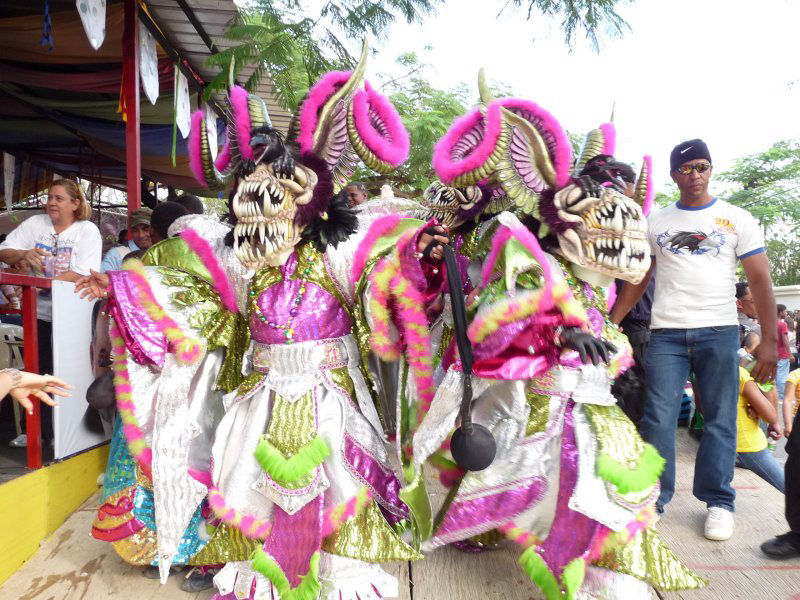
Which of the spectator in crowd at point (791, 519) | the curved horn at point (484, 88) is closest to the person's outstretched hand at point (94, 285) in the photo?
the curved horn at point (484, 88)

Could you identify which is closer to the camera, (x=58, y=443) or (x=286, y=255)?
(x=286, y=255)

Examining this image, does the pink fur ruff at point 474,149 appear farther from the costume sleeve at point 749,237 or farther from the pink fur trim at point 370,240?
the costume sleeve at point 749,237

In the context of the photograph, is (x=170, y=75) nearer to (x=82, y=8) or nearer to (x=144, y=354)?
(x=82, y=8)

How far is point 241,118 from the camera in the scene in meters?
2.17

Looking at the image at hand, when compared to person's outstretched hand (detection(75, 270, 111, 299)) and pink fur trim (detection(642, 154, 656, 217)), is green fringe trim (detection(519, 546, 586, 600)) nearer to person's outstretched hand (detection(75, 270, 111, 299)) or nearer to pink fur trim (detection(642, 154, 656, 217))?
pink fur trim (detection(642, 154, 656, 217))

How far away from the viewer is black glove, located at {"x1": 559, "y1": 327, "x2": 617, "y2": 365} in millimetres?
1741

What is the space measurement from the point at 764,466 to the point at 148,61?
16.5ft

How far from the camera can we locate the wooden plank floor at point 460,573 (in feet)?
7.16

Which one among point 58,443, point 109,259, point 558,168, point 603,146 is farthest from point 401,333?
point 109,259

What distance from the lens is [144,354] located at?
2172mm

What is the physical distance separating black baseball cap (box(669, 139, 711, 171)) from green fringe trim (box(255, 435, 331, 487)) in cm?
203

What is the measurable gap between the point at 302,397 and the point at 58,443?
1444 mm

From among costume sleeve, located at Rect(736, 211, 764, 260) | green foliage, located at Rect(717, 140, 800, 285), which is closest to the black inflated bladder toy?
costume sleeve, located at Rect(736, 211, 764, 260)

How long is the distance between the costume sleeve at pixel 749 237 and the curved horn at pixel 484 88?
4.36 feet
